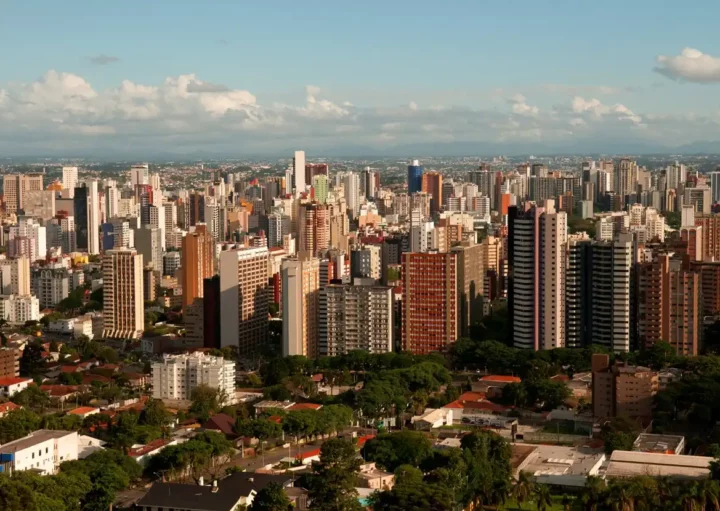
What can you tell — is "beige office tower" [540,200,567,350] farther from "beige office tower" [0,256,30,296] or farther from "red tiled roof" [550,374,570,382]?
"beige office tower" [0,256,30,296]

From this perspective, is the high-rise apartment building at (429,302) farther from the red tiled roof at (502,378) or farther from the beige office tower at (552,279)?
the red tiled roof at (502,378)

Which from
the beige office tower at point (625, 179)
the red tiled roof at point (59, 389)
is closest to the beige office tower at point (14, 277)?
the red tiled roof at point (59, 389)

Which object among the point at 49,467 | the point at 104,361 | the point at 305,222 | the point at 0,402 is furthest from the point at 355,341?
the point at 305,222

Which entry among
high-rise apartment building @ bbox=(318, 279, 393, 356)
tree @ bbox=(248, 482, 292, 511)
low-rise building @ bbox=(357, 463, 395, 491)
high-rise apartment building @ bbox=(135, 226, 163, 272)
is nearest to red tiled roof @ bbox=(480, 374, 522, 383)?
high-rise apartment building @ bbox=(318, 279, 393, 356)

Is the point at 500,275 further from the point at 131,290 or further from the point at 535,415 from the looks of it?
the point at 535,415

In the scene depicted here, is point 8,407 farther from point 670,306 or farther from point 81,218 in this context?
point 81,218

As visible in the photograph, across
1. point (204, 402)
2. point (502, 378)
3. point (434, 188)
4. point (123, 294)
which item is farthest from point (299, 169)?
point (204, 402)

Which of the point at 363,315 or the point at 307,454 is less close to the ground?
the point at 363,315
